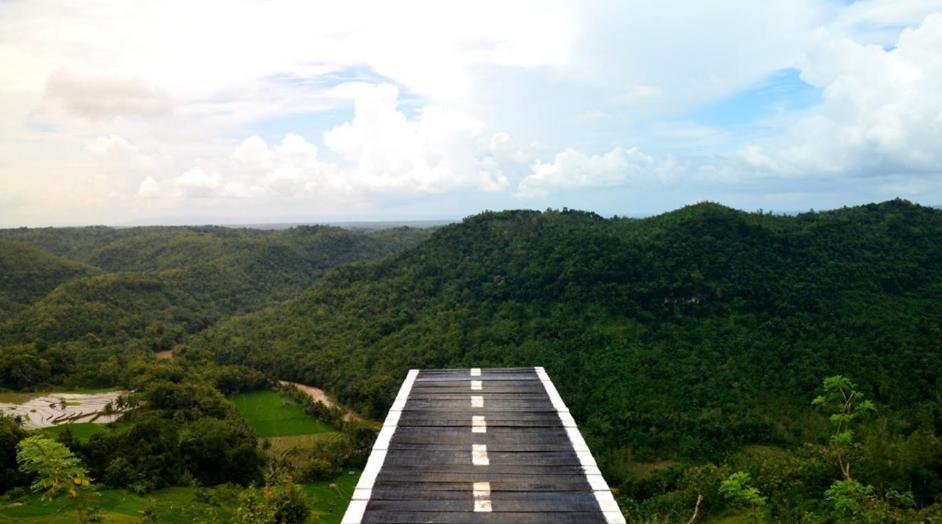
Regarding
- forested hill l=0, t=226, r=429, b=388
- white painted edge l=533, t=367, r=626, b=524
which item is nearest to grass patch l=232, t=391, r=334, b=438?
forested hill l=0, t=226, r=429, b=388

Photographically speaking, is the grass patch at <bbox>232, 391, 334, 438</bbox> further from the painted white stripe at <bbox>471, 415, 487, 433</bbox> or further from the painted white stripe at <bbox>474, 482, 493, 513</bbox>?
the painted white stripe at <bbox>474, 482, 493, 513</bbox>

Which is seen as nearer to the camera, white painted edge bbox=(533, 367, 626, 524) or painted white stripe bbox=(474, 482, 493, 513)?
white painted edge bbox=(533, 367, 626, 524)

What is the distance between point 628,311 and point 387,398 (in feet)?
61.4

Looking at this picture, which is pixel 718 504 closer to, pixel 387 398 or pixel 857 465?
pixel 857 465

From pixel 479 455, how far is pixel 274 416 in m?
37.6

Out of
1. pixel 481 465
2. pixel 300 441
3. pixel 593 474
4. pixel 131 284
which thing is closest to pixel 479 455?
pixel 481 465

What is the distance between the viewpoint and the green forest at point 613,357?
25.2 m

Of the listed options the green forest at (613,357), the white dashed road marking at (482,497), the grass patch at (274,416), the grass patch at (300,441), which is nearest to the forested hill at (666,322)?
the green forest at (613,357)

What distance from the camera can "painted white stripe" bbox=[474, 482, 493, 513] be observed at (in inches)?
425

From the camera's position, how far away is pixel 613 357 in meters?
38.1

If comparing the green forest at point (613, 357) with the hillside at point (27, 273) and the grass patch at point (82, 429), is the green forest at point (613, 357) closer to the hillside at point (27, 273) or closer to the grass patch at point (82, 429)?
the hillside at point (27, 273)

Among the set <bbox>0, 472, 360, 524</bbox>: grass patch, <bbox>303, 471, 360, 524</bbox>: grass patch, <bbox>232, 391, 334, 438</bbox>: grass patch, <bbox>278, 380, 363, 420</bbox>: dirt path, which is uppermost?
<bbox>0, 472, 360, 524</bbox>: grass patch

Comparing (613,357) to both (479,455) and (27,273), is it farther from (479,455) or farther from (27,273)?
(27,273)

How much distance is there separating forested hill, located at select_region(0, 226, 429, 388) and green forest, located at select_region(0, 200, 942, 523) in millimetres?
429
